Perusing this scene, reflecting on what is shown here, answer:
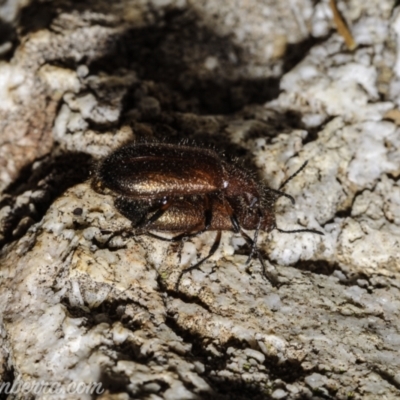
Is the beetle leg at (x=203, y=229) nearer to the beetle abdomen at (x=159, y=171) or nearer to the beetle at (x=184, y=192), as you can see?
the beetle at (x=184, y=192)

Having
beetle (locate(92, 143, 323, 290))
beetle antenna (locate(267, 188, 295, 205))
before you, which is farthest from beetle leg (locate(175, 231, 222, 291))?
beetle antenna (locate(267, 188, 295, 205))

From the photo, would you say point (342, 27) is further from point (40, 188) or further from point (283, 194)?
point (40, 188)

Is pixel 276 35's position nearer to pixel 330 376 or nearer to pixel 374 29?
pixel 374 29

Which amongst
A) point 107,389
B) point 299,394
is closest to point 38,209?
point 107,389

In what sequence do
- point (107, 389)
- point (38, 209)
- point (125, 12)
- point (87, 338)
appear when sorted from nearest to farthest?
point (107, 389) < point (87, 338) < point (38, 209) < point (125, 12)

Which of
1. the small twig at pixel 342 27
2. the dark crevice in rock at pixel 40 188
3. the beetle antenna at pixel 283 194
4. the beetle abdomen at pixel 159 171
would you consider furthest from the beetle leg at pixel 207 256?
the small twig at pixel 342 27

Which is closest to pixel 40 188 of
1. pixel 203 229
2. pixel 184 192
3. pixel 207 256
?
pixel 184 192
